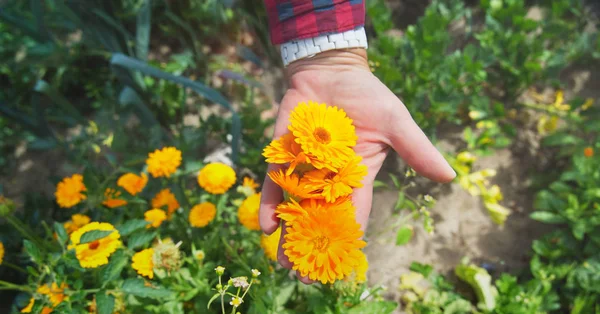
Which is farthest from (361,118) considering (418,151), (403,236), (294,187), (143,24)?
(143,24)

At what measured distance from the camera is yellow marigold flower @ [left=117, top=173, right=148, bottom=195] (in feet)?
4.09

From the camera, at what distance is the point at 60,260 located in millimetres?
1027

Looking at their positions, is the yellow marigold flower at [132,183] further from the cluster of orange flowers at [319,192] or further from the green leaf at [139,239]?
the cluster of orange flowers at [319,192]

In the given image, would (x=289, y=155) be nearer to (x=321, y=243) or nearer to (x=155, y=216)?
(x=321, y=243)

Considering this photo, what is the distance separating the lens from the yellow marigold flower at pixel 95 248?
994 mm

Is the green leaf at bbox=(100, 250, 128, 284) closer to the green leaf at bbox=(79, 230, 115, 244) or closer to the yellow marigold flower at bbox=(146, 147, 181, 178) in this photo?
the green leaf at bbox=(79, 230, 115, 244)

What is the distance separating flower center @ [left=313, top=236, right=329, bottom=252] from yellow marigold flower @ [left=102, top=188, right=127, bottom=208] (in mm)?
624

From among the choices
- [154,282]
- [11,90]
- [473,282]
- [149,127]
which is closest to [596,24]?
[473,282]

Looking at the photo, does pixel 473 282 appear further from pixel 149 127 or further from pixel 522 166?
pixel 149 127

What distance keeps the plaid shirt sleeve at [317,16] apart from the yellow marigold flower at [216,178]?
43 cm

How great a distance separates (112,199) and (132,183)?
0.23ft

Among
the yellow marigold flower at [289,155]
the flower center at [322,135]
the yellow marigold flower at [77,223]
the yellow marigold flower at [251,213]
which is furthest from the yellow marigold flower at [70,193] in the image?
the flower center at [322,135]

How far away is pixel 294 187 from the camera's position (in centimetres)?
94

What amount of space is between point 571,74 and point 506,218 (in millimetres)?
852
